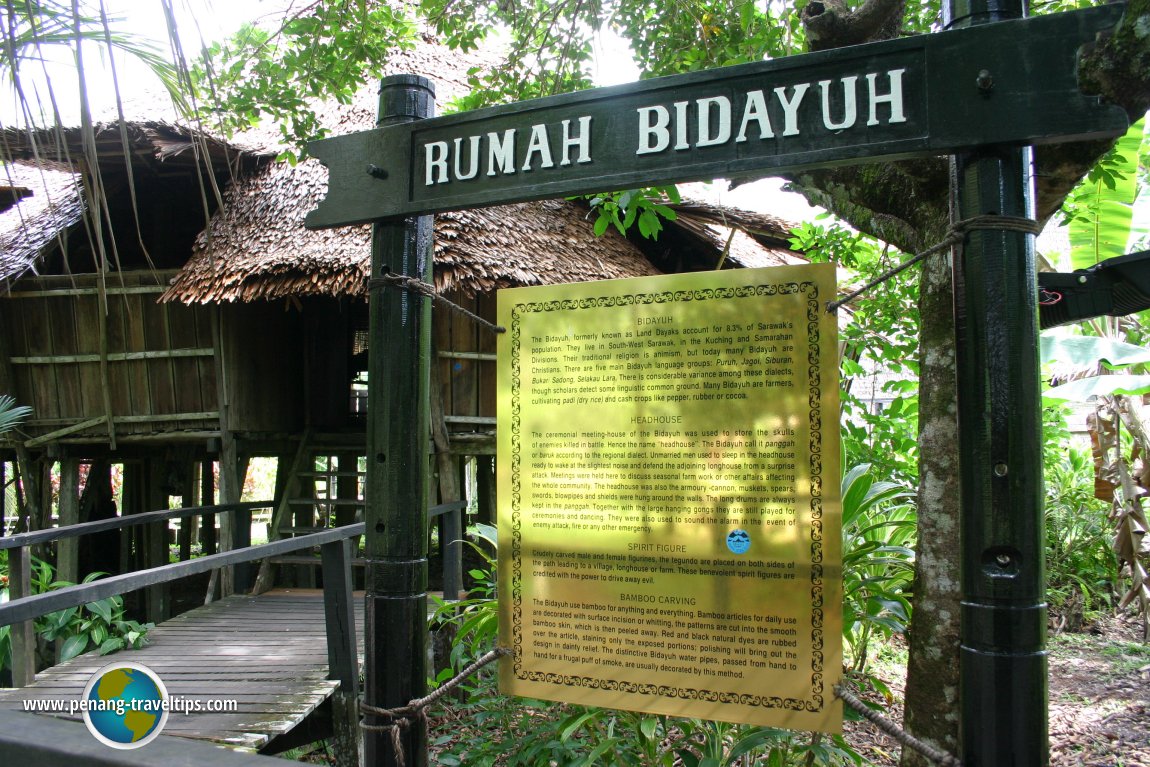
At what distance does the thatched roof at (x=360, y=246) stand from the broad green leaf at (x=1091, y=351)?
255 cm

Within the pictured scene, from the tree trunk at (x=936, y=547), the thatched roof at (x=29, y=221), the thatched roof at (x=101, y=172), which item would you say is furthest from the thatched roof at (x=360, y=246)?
the tree trunk at (x=936, y=547)

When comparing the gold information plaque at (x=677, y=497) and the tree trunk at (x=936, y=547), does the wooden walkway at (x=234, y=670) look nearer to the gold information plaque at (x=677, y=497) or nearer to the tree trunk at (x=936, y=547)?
the gold information plaque at (x=677, y=497)

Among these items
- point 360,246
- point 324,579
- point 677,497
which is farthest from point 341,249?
point 677,497

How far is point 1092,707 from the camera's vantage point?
4.62 metres

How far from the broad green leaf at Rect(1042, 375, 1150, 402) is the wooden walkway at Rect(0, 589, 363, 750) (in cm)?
473

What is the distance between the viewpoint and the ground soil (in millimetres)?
3988

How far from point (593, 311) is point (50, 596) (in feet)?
6.50

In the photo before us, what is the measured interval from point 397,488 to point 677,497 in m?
0.64

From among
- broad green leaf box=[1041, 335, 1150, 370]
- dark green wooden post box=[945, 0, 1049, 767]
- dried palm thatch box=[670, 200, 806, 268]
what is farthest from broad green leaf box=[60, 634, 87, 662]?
broad green leaf box=[1041, 335, 1150, 370]

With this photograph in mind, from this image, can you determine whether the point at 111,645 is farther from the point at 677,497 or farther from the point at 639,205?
the point at 677,497

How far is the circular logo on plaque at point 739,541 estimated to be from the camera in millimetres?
1559

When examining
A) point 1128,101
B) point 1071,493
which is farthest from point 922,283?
point 1071,493

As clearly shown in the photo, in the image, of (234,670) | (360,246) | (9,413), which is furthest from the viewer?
(9,413)

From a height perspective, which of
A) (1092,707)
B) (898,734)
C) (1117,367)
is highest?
(1117,367)
